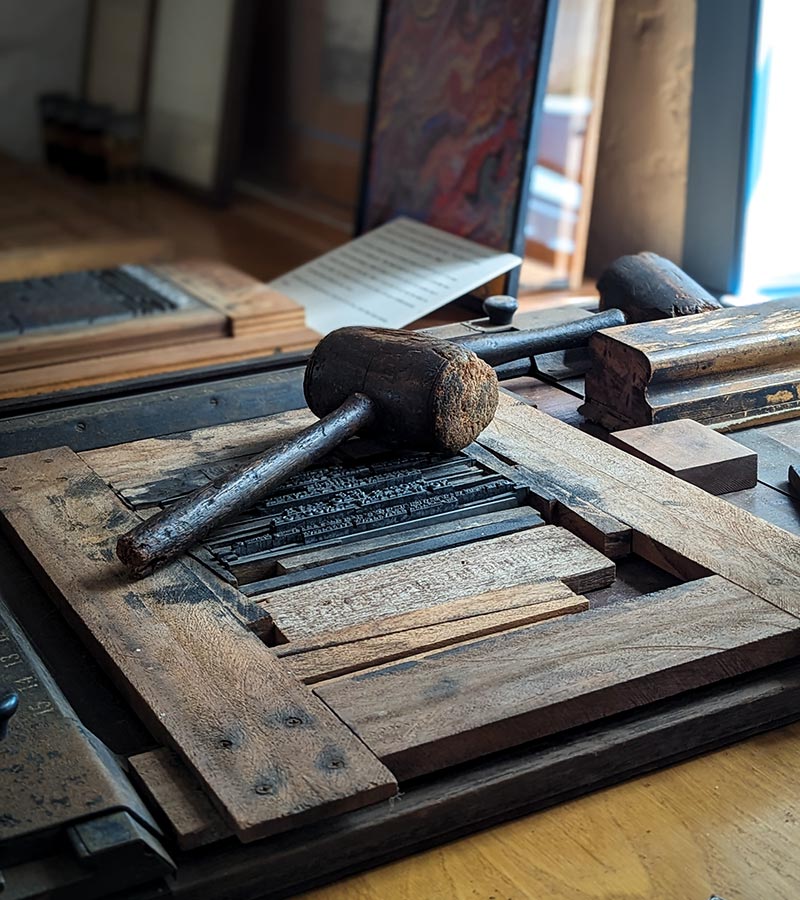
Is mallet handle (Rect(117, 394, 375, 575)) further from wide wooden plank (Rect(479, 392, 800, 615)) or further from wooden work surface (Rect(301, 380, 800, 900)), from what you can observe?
wooden work surface (Rect(301, 380, 800, 900))

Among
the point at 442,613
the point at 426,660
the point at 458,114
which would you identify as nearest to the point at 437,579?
the point at 442,613

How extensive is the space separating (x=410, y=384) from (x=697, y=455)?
0.46 meters

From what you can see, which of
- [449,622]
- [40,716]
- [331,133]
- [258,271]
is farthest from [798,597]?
[331,133]

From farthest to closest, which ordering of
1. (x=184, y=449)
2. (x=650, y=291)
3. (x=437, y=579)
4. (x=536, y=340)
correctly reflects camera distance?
(x=650, y=291), (x=536, y=340), (x=184, y=449), (x=437, y=579)

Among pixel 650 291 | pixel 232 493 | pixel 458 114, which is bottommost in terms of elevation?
pixel 232 493

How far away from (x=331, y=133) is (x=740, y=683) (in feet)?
11.8

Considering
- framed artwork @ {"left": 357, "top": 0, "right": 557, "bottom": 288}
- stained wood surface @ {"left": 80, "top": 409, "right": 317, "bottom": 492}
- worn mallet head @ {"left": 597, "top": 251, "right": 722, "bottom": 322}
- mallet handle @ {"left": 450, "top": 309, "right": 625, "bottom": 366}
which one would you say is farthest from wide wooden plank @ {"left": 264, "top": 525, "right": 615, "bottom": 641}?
framed artwork @ {"left": 357, "top": 0, "right": 557, "bottom": 288}

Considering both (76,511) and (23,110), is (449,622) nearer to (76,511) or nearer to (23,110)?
(76,511)

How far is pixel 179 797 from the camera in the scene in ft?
4.12

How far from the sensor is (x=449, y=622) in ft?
5.09

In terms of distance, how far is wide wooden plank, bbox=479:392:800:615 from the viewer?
1.65 meters

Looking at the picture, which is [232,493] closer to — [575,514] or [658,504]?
[575,514]

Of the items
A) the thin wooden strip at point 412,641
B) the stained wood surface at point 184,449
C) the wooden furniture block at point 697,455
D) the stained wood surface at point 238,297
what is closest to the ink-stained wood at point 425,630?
the thin wooden strip at point 412,641

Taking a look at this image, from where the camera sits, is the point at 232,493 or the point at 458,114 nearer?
the point at 232,493
